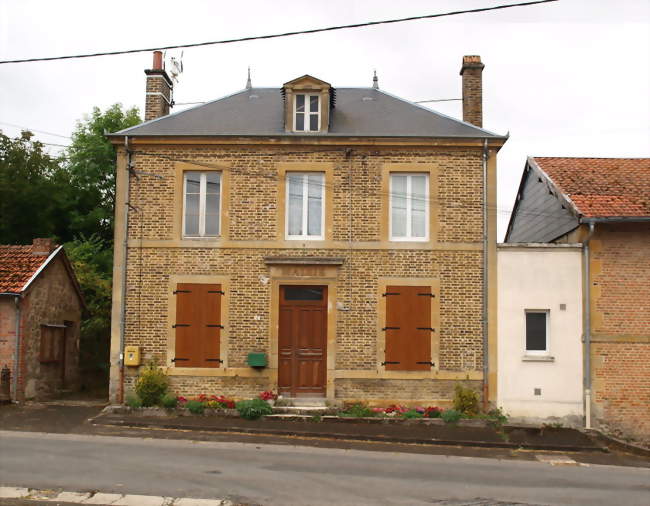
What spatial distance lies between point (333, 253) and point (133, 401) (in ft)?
18.1

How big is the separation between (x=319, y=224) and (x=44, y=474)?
27.6 feet

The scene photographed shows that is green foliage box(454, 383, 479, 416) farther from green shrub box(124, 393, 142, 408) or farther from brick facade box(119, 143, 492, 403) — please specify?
green shrub box(124, 393, 142, 408)

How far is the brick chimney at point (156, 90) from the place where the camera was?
17.6 meters

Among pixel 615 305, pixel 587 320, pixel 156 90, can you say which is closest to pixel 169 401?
pixel 156 90

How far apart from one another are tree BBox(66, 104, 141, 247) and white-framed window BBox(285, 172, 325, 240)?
1592 centimetres

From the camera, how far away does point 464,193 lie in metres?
15.9

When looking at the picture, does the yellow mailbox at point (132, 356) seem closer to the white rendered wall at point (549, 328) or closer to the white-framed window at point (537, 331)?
the white rendered wall at point (549, 328)

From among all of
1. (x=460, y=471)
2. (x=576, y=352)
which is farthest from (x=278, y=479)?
(x=576, y=352)

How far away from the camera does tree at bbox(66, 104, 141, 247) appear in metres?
29.6

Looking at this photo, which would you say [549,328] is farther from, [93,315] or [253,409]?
[93,315]

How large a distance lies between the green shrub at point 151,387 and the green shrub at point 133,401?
0.32 ft

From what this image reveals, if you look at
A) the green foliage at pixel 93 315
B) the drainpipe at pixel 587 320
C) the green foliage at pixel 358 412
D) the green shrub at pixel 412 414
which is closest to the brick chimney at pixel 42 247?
the green foliage at pixel 93 315

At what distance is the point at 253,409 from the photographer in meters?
14.7

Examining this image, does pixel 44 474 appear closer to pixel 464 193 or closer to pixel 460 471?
pixel 460 471
